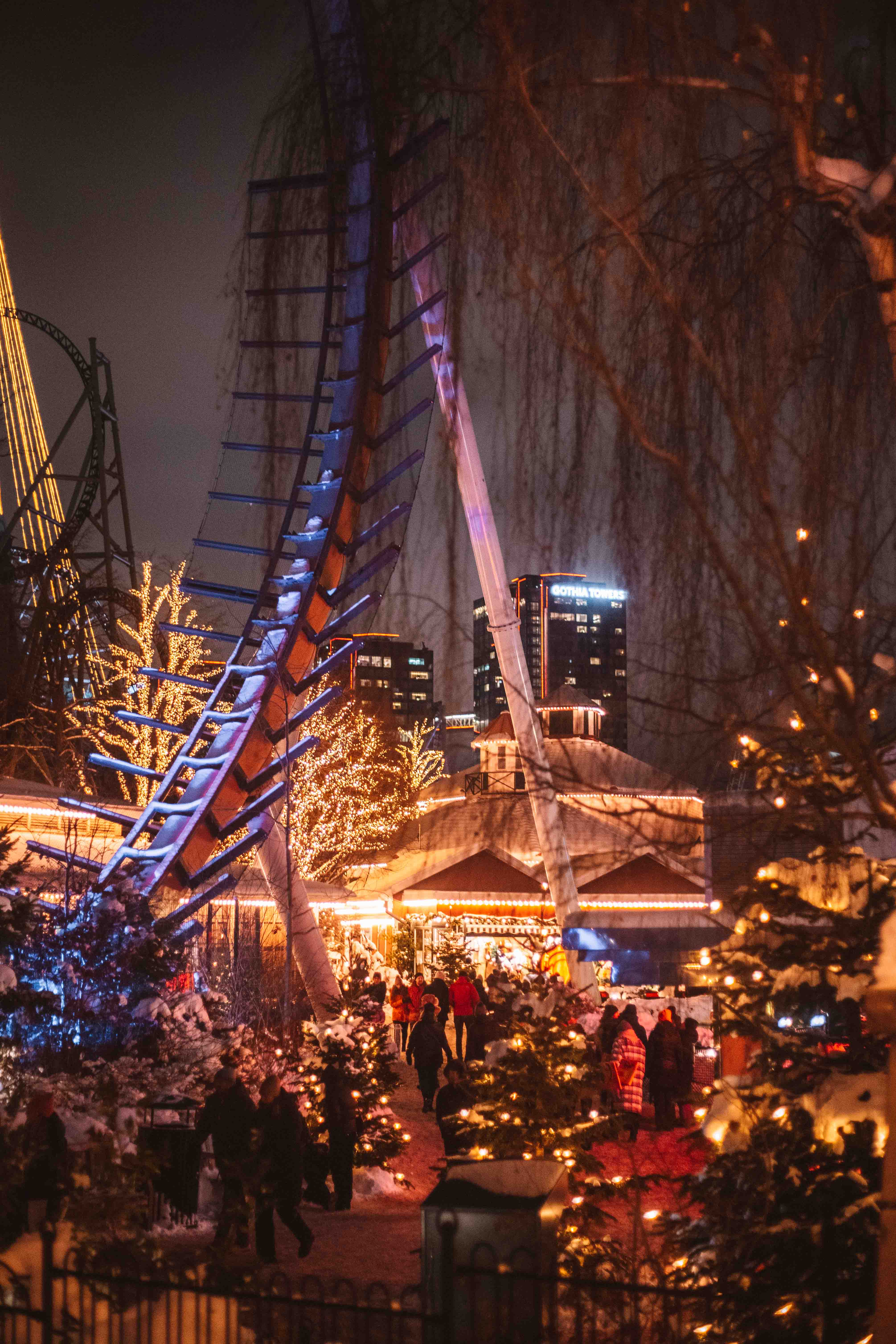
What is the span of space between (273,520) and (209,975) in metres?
10.6

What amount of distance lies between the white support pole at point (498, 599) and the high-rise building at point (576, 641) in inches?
6.4

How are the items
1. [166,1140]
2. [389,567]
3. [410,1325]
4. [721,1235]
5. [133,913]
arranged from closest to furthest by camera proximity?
[721,1235], [389,567], [410,1325], [166,1140], [133,913]

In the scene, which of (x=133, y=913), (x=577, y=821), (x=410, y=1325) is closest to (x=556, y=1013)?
(x=410, y=1325)

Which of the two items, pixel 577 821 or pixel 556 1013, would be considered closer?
pixel 556 1013

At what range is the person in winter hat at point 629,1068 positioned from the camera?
14.6 meters

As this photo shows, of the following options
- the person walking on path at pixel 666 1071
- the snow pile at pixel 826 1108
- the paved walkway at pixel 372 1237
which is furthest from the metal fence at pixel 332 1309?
the person walking on path at pixel 666 1071

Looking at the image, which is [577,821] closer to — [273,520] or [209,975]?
[209,975]

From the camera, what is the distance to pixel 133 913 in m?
11.5

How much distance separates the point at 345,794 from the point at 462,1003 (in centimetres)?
1449

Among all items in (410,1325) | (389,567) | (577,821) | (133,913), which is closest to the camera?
(389,567)

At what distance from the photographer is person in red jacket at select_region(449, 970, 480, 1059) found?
19.6 m

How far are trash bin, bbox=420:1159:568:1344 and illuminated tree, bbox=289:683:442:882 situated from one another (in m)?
Result: 15.6

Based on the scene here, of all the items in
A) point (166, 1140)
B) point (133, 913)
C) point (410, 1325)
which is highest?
point (133, 913)

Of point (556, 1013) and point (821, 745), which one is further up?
point (821, 745)
